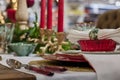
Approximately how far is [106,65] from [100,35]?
1.36 feet

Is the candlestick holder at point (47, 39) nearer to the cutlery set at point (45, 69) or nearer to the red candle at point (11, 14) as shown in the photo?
the red candle at point (11, 14)

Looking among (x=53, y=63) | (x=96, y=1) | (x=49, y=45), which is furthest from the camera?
(x=96, y=1)

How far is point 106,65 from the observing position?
0.71 m

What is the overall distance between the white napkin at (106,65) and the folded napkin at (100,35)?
0.34m

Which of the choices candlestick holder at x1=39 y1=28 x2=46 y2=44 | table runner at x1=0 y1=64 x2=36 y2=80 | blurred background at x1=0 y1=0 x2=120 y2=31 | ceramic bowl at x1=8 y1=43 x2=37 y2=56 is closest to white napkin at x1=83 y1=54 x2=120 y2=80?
table runner at x1=0 y1=64 x2=36 y2=80

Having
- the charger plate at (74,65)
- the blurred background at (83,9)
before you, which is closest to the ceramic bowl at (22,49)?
the charger plate at (74,65)

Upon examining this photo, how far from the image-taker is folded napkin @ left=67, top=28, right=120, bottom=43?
1.10 meters

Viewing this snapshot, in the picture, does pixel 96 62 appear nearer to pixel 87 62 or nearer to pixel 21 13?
pixel 87 62

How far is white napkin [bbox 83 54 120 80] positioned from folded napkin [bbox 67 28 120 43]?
0.34 meters

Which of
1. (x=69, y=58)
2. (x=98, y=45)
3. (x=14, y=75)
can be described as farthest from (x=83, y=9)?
(x=14, y=75)

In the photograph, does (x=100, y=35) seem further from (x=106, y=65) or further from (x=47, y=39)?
(x=106, y=65)

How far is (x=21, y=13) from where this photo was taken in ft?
4.32

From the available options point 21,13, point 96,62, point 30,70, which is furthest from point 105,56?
point 21,13

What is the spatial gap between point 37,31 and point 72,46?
14 cm
